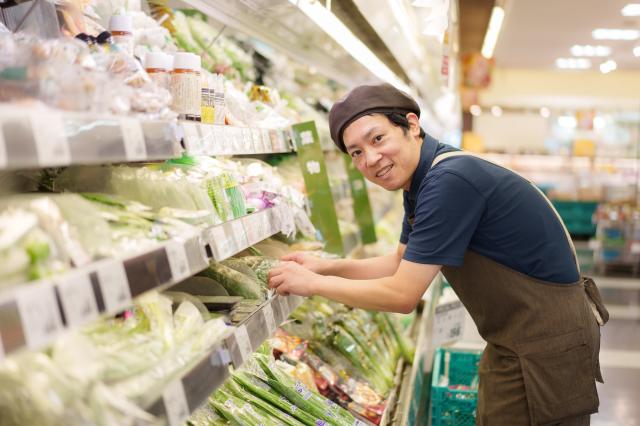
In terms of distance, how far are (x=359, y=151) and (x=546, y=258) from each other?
63 centimetres

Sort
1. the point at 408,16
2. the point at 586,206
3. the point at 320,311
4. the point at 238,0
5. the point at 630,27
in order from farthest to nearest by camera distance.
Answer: the point at 586,206 → the point at 630,27 → the point at 408,16 → the point at 320,311 → the point at 238,0

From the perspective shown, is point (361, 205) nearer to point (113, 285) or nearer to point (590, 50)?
point (113, 285)

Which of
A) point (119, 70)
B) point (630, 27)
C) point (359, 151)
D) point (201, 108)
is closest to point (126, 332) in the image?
point (119, 70)

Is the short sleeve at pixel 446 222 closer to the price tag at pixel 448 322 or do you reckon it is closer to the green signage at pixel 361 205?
the price tag at pixel 448 322

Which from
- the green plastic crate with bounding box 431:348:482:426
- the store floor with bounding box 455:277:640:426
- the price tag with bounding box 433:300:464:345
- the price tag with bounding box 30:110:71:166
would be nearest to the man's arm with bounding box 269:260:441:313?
the price tag with bounding box 30:110:71:166

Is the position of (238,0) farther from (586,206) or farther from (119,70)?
(586,206)

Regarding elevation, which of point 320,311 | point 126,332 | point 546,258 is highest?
point 126,332

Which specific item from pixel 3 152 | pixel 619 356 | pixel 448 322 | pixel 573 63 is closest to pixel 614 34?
pixel 573 63

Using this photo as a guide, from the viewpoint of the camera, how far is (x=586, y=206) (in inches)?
500

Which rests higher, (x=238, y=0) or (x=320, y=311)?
(x=238, y=0)

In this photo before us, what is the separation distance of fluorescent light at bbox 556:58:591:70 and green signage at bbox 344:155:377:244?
1191 cm

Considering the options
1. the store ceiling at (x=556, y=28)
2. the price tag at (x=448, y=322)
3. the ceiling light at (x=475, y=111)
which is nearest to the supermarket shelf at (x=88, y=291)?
the price tag at (x=448, y=322)

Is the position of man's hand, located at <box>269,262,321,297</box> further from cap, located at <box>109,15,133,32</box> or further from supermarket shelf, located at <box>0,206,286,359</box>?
cap, located at <box>109,15,133,32</box>

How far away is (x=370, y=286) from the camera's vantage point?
6.55 ft
